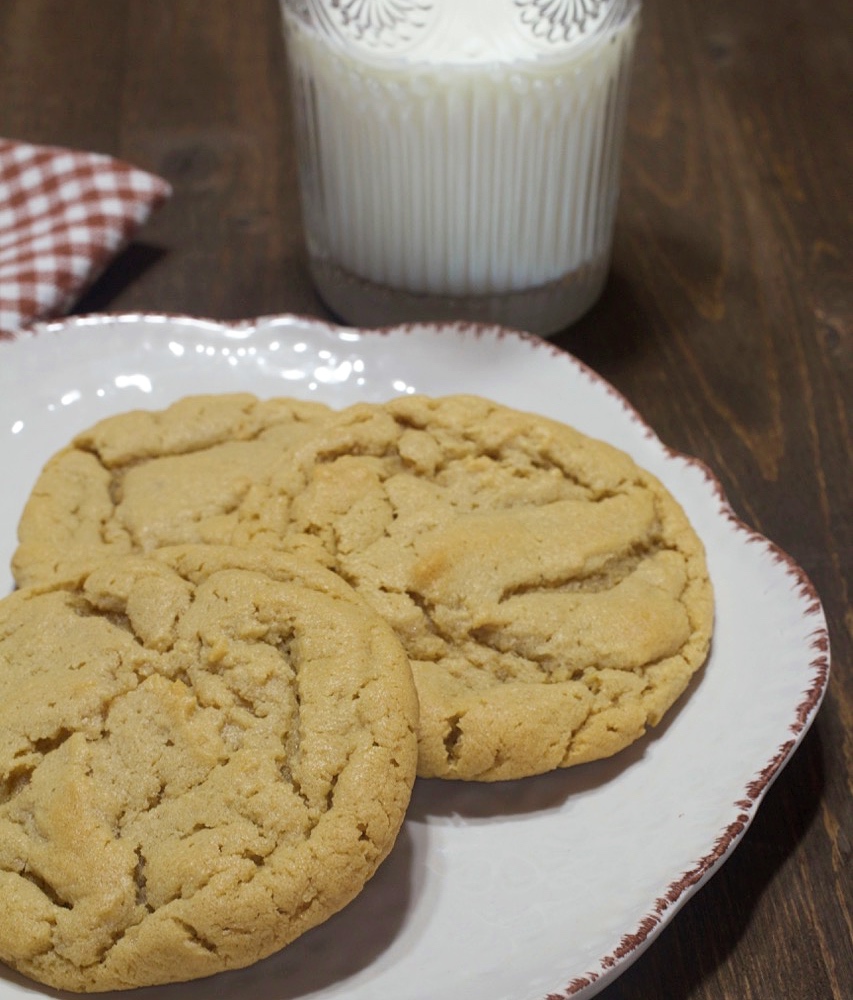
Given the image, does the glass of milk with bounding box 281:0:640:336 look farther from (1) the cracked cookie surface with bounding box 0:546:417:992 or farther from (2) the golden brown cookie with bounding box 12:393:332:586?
(1) the cracked cookie surface with bounding box 0:546:417:992

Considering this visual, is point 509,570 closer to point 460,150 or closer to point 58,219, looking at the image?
point 460,150

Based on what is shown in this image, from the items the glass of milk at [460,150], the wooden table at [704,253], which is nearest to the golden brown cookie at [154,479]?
the glass of milk at [460,150]

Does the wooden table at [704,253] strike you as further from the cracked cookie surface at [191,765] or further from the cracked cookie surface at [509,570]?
A: the cracked cookie surface at [191,765]

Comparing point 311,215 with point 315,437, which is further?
point 311,215

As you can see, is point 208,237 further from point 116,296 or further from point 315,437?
point 315,437

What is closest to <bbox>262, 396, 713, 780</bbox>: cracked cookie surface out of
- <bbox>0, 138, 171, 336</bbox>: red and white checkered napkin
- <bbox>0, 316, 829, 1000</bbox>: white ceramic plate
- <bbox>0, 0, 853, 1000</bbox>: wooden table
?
<bbox>0, 316, 829, 1000</bbox>: white ceramic plate

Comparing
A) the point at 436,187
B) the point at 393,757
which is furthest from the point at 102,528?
the point at 436,187
